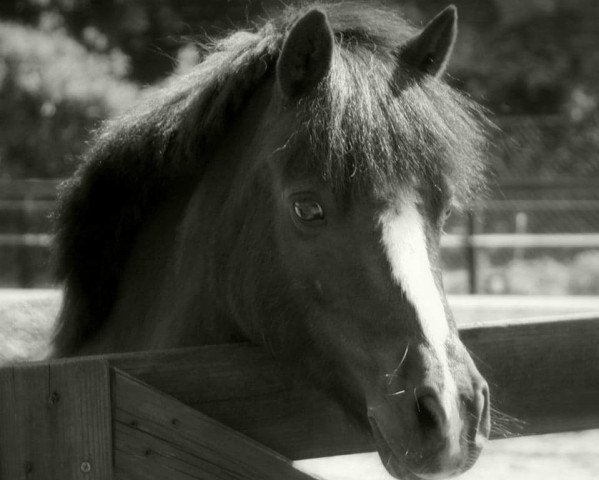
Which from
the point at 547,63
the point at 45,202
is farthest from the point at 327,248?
the point at 547,63

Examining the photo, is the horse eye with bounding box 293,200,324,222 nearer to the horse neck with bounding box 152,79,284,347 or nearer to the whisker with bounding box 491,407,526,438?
the horse neck with bounding box 152,79,284,347

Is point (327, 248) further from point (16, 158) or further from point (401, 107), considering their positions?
point (16, 158)

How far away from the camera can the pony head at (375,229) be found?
1.95m

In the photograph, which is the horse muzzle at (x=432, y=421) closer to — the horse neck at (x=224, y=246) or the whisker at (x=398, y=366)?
the whisker at (x=398, y=366)

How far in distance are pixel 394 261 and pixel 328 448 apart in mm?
520

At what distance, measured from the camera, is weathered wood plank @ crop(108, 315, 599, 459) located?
2104 mm

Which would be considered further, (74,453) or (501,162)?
(501,162)

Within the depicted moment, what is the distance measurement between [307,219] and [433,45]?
0.74m

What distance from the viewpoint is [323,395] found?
227 centimetres

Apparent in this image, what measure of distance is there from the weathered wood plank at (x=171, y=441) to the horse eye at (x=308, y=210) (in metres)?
0.55

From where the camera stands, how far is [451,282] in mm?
14250

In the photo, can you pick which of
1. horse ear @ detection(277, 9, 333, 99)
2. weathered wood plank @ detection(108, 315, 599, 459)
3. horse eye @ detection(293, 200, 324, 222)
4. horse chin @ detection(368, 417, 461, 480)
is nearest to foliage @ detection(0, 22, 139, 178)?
horse ear @ detection(277, 9, 333, 99)

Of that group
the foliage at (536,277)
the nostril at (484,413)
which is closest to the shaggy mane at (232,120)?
the nostril at (484,413)

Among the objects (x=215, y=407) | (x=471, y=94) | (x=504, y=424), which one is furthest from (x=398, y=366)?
(x=471, y=94)
